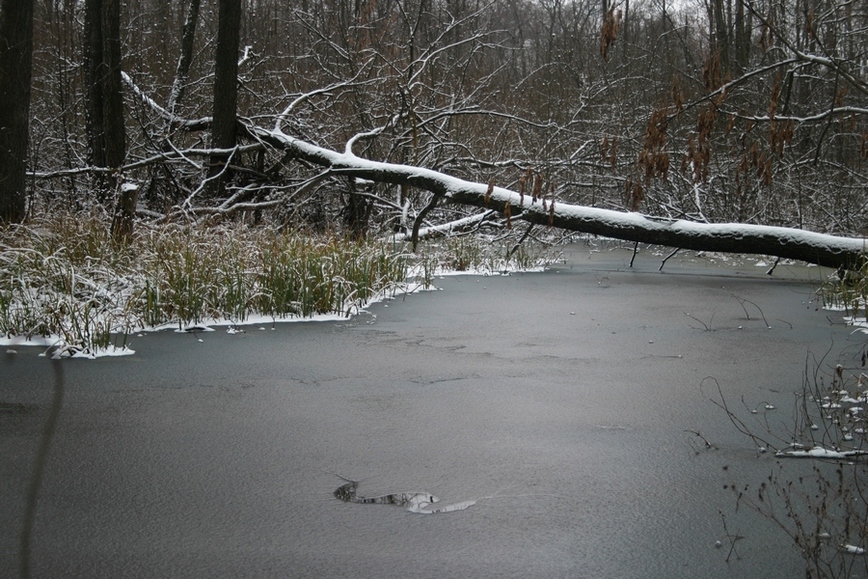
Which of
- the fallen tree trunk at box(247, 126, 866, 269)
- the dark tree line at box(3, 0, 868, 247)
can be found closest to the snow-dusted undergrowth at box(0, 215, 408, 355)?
the fallen tree trunk at box(247, 126, 866, 269)

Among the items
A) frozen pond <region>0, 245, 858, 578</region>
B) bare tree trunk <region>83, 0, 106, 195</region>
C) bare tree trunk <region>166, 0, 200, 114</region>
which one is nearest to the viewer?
frozen pond <region>0, 245, 858, 578</region>

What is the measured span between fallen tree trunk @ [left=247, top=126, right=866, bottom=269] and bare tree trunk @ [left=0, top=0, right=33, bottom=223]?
3.14 metres

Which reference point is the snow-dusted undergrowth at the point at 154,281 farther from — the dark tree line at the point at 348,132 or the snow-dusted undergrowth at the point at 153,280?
the dark tree line at the point at 348,132

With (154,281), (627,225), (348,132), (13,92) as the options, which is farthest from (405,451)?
(348,132)

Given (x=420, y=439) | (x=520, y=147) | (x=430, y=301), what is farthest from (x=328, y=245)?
(x=520, y=147)

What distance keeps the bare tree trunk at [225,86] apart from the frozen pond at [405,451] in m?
5.13

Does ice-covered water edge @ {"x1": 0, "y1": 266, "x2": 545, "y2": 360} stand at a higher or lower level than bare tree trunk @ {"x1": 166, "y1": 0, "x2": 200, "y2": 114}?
lower

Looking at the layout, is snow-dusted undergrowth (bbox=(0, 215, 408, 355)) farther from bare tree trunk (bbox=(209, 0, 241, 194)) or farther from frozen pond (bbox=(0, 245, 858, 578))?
bare tree trunk (bbox=(209, 0, 241, 194))

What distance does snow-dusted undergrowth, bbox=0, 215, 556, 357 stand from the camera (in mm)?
5109

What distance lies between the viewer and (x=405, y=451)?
3.11 meters

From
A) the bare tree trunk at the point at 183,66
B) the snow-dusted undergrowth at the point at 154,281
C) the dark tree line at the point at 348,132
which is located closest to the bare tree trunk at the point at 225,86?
the dark tree line at the point at 348,132

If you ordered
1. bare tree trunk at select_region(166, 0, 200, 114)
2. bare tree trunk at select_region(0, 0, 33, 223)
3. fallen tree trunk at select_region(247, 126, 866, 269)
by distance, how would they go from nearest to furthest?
fallen tree trunk at select_region(247, 126, 866, 269), bare tree trunk at select_region(0, 0, 33, 223), bare tree trunk at select_region(166, 0, 200, 114)

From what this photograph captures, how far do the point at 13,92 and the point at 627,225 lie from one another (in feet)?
19.0

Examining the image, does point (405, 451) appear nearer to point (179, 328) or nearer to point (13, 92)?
point (179, 328)
